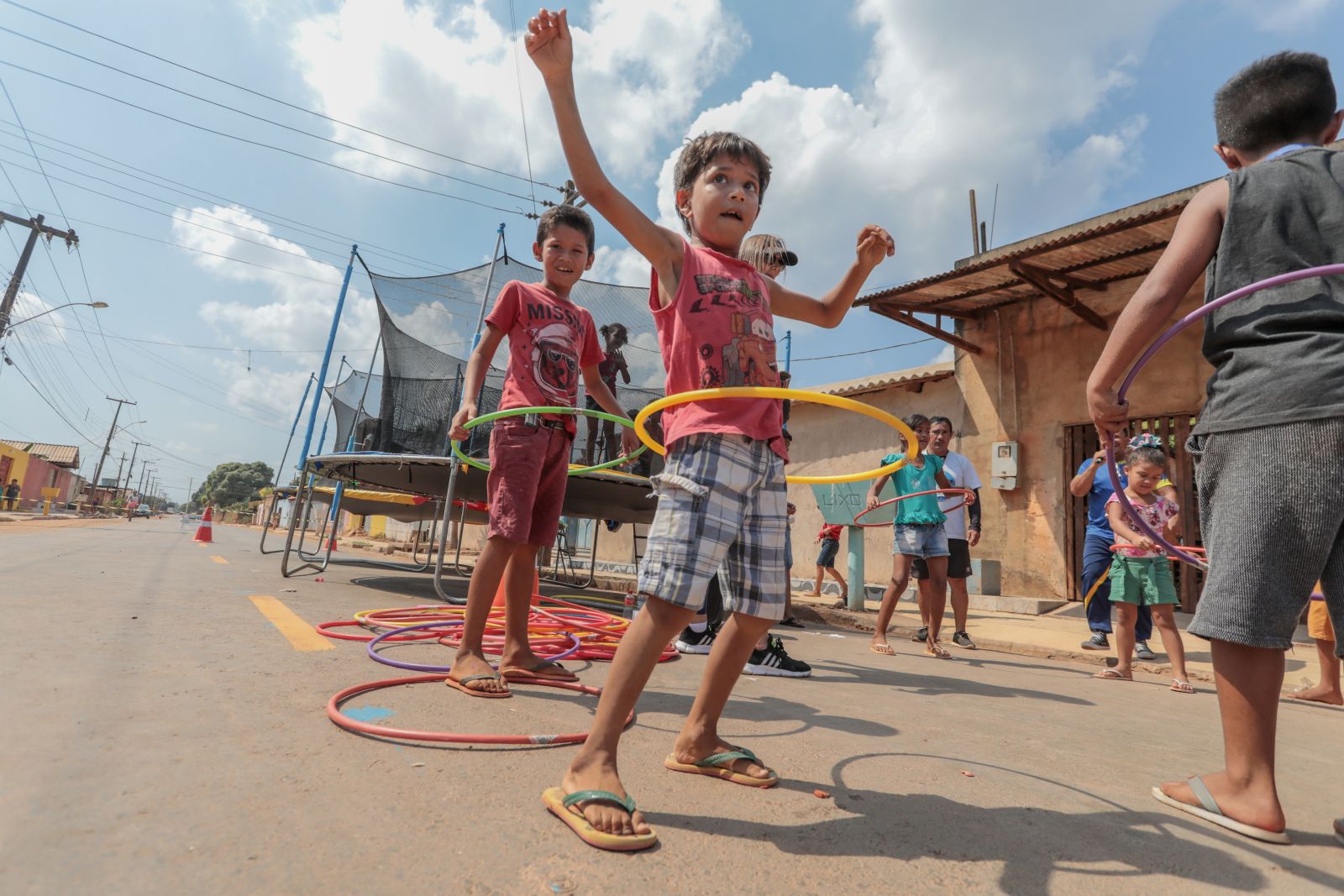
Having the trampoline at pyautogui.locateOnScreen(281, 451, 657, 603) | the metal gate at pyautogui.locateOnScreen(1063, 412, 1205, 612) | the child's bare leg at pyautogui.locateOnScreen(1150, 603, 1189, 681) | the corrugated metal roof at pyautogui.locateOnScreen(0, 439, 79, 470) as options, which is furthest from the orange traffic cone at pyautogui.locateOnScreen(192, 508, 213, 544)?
the corrugated metal roof at pyautogui.locateOnScreen(0, 439, 79, 470)

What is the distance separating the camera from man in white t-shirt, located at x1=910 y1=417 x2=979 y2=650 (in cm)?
534

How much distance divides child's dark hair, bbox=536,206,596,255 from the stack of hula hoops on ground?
5.79 feet

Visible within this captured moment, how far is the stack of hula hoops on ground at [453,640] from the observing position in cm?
182

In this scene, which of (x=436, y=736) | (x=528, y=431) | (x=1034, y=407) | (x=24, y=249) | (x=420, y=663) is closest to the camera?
(x=436, y=736)

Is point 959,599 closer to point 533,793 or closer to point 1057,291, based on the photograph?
point 533,793

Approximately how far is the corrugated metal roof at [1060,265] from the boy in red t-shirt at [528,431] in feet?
22.5

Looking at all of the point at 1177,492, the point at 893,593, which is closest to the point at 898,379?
the point at 1177,492

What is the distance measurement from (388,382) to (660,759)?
676 centimetres

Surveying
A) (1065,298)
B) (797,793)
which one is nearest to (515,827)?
(797,793)

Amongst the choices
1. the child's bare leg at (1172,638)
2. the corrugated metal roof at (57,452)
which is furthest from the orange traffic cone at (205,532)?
the corrugated metal roof at (57,452)

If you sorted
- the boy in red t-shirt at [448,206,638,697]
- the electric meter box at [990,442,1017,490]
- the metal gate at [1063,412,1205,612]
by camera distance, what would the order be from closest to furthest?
the boy in red t-shirt at [448,206,638,697]
the metal gate at [1063,412,1205,612]
the electric meter box at [990,442,1017,490]

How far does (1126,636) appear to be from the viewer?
4340 millimetres

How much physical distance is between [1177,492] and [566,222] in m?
8.08

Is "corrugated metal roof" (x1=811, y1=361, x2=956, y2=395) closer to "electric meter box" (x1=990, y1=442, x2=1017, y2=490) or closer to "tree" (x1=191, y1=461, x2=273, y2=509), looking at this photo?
"electric meter box" (x1=990, y1=442, x2=1017, y2=490)
